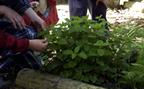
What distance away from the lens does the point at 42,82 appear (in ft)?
8.41

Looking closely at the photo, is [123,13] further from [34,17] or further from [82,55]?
[82,55]

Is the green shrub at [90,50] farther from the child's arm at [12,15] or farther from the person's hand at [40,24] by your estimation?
the child's arm at [12,15]

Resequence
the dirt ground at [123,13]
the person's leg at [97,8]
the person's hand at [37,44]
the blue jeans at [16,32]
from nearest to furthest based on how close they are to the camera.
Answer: the person's hand at [37,44] < the blue jeans at [16,32] < the person's leg at [97,8] < the dirt ground at [123,13]

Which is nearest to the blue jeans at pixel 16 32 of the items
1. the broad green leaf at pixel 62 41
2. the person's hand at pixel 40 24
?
the person's hand at pixel 40 24

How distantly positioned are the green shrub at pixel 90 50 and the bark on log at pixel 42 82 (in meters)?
0.06

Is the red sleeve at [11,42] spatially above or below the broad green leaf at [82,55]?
above

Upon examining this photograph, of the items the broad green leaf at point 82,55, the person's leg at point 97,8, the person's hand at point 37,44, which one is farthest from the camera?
the person's leg at point 97,8

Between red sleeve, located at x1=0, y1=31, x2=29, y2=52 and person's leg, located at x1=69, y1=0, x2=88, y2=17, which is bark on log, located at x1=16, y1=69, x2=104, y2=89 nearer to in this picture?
red sleeve, located at x1=0, y1=31, x2=29, y2=52

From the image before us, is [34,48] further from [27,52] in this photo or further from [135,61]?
[135,61]

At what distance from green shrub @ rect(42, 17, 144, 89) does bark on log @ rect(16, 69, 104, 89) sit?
0.06 metres

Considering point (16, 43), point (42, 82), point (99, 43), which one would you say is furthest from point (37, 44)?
point (99, 43)

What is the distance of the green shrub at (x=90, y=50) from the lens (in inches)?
98.5

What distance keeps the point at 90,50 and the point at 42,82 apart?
38 cm

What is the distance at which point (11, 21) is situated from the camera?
2.53 metres
